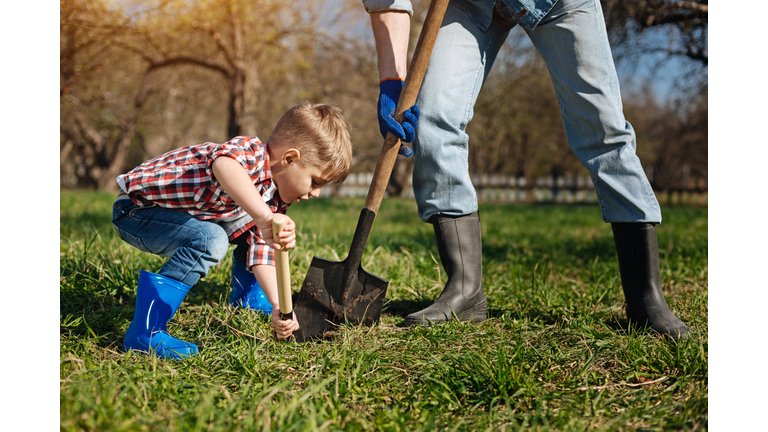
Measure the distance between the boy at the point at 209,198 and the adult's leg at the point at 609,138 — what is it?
927mm

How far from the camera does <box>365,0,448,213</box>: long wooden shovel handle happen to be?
1901 millimetres

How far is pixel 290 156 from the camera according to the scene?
1822mm

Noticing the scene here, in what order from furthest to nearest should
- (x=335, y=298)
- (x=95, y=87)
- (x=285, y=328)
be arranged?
(x=95, y=87) < (x=335, y=298) < (x=285, y=328)

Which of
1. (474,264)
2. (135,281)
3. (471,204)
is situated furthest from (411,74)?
(135,281)

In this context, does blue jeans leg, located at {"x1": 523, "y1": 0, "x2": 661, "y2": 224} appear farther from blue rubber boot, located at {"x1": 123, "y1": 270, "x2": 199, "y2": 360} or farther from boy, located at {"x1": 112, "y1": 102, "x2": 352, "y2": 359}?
blue rubber boot, located at {"x1": 123, "y1": 270, "x2": 199, "y2": 360}

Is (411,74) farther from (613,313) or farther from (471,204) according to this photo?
(613,313)

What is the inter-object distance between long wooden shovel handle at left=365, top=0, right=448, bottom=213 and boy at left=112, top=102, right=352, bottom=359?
0.46 ft

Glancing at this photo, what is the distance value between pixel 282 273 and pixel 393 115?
2.62 feet

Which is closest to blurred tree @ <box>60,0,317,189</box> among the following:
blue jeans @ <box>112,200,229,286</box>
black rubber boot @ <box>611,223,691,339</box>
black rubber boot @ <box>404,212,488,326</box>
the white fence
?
blue jeans @ <box>112,200,229,286</box>

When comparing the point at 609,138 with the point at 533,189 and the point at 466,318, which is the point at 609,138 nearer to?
the point at 466,318

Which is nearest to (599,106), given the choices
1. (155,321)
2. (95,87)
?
(155,321)

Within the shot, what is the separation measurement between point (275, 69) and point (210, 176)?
398 inches

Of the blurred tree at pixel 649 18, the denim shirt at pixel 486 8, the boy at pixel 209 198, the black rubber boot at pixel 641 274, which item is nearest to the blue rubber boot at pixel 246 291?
the boy at pixel 209 198

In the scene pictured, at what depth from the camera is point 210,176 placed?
1738mm
